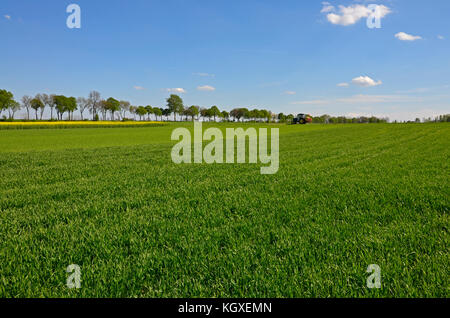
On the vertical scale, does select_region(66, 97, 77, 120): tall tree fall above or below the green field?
above

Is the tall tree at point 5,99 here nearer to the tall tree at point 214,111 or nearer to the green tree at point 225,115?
the tall tree at point 214,111

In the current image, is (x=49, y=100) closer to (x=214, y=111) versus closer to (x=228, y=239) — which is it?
(x=214, y=111)

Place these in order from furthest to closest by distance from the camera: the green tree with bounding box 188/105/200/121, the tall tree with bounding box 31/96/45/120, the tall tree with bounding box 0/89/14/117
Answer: the green tree with bounding box 188/105/200/121 < the tall tree with bounding box 31/96/45/120 < the tall tree with bounding box 0/89/14/117

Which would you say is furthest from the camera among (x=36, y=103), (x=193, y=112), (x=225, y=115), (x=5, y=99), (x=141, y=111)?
(x=225, y=115)

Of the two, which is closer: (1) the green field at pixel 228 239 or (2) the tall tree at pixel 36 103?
(1) the green field at pixel 228 239

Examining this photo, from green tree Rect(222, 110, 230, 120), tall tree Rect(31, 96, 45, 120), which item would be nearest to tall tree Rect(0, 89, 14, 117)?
tall tree Rect(31, 96, 45, 120)

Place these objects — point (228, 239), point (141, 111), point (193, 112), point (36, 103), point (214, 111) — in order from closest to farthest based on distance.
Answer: point (228, 239), point (36, 103), point (141, 111), point (193, 112), point (214, 111)

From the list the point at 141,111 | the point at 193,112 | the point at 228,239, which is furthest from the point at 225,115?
the point at 228,239

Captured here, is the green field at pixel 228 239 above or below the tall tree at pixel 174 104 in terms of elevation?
below

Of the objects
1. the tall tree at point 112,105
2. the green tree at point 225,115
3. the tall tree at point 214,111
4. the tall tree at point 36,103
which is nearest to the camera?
the tall tree at point 36,103

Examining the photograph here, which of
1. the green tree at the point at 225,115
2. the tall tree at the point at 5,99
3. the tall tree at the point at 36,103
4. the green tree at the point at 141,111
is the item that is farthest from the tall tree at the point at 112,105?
the green tree at the point at 225,115

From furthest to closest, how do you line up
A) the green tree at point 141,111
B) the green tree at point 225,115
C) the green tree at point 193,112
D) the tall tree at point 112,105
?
the green tree at point 225,115, the green tree at point 193,112, the green tree at point 141,111, the tall tree at point 112,105

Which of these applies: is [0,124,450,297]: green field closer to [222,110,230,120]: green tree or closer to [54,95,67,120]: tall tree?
[54,95,67,120]: tall tree
